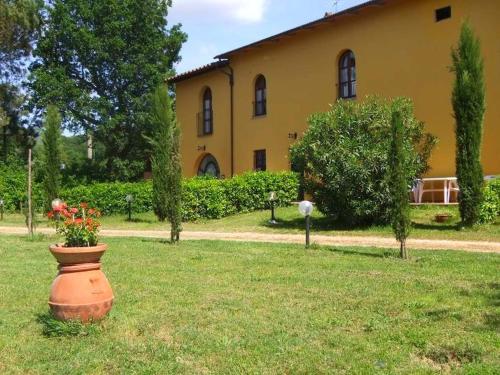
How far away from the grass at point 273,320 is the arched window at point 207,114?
59.8 feet

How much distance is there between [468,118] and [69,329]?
1047cm

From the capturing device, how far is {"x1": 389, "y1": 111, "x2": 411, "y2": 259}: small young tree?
29.8ft

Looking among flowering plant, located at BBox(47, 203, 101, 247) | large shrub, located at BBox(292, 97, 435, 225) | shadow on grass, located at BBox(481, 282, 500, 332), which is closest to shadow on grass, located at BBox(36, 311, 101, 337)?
flowering plant, located at BBox(47, 203, 101, 247)

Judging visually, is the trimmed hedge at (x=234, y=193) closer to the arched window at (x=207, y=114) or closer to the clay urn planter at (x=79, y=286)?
the arched window at (x=207, y=114)

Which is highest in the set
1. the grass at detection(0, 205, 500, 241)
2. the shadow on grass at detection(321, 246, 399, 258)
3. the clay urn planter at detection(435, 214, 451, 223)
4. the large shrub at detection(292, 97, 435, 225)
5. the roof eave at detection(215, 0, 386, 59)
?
the roof eave at detection(215, 0, 386, 59)

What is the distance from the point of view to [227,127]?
25.2 metres

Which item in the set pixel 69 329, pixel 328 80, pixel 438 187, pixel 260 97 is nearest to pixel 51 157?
pixel 260 97

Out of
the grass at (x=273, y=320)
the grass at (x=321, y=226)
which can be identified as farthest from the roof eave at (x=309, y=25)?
the grass at (x=273, y=320)

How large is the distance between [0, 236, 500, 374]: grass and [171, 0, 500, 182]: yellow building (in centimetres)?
871

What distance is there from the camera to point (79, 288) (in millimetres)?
5355

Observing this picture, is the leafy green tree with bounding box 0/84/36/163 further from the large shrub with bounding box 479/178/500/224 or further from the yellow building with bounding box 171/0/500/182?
the large shrub with bounding box 479/178/500/224

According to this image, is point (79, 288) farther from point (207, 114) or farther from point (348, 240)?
point (207, 114)

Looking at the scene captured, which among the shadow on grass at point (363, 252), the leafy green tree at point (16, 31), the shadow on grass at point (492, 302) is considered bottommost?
the shadow on grass at point (492, 302)

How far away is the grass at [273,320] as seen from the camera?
14.5ft
